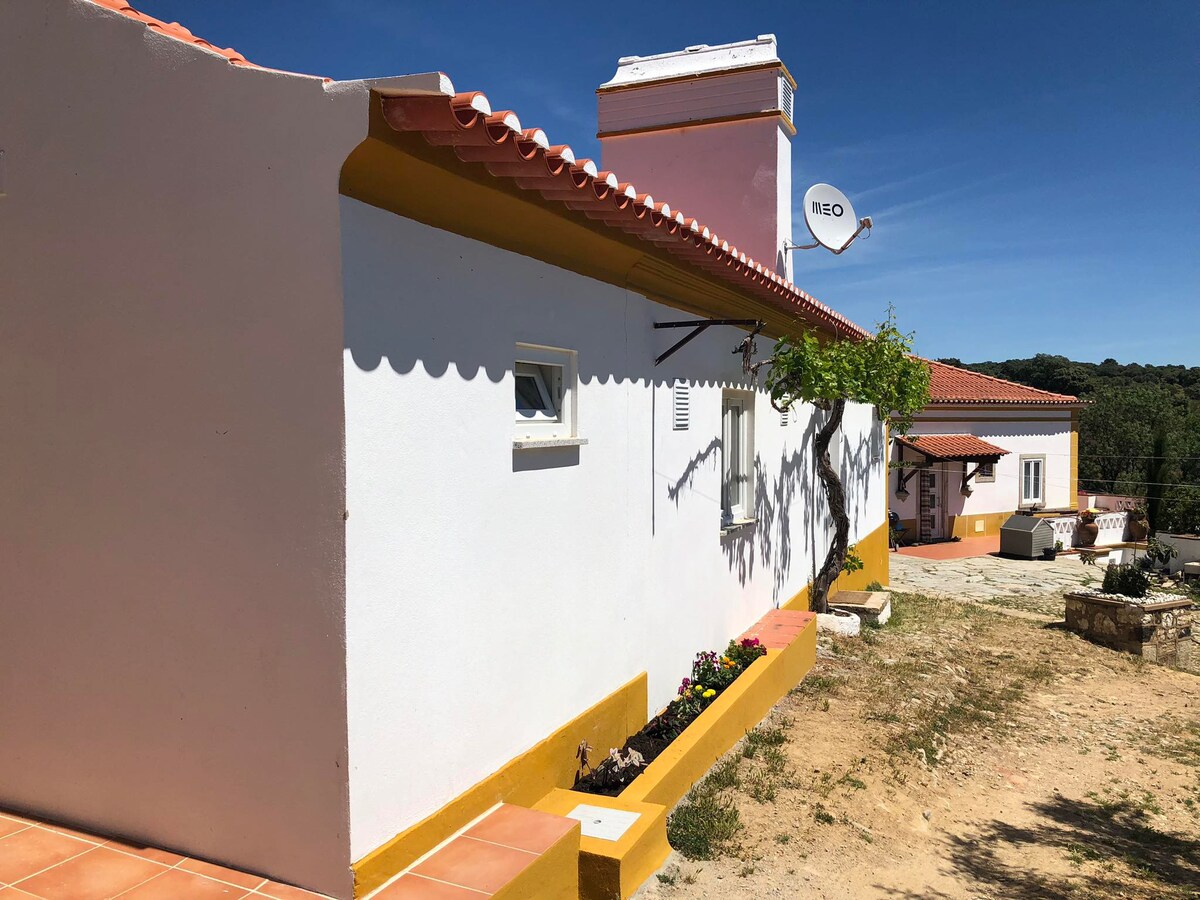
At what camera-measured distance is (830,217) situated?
1091 cm

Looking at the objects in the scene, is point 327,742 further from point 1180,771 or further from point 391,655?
point 1180,771

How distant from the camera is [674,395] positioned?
6.45 meters

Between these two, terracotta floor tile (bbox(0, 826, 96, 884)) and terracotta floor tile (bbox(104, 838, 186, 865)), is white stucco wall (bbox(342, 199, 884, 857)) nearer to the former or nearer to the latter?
terracotta floor tile (bbox(104, 838, 186, 865))

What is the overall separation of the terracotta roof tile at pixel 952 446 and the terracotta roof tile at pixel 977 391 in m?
1.03

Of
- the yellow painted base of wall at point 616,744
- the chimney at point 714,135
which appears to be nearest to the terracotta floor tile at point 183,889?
the yellow painted base of wall at point 616,744

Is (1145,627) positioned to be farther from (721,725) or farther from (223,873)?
(223,873)

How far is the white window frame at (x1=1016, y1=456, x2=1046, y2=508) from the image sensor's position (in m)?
24.7

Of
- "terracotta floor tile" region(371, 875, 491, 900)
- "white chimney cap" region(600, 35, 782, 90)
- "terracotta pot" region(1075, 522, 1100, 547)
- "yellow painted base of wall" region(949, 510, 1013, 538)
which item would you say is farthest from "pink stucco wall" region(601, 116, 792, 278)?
"terracotta pot" region(1075, 522, 1100, 547)

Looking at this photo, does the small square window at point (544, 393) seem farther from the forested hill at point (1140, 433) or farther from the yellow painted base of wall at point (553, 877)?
the forested hill at point (1140, 433)

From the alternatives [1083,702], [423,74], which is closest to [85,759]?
[423,74]

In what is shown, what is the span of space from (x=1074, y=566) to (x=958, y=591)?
632 centimetres

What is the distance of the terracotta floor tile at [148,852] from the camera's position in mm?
3389

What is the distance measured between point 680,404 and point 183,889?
14.6 feet

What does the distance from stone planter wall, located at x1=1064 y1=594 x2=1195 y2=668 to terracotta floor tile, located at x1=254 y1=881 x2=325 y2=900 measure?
11.4 meters
